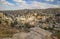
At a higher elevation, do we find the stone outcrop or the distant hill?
the distant hill

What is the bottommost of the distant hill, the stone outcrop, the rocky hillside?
the stone outcrop

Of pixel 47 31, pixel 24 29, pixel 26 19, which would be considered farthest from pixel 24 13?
pixel 47 31

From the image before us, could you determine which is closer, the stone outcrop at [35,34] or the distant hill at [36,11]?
the stone outcrop at [35,34]

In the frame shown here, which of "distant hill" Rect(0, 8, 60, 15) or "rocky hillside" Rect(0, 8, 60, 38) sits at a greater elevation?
"distant hill" Rect(0, 8, 60, 15)

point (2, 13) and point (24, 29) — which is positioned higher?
point (2, 13)

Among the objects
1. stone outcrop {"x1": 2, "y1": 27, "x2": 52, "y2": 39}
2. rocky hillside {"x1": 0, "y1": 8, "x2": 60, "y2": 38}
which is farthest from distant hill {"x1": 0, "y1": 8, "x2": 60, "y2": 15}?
stone outcrop {"x1": 2, "y1": 27, "x2": 52, "y2": 39}

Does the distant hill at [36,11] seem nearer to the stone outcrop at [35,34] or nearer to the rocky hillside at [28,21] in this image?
the rocky hillside at [28,21]

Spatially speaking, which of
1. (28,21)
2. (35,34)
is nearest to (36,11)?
(28,21)

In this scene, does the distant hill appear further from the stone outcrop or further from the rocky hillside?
the stone outcrop

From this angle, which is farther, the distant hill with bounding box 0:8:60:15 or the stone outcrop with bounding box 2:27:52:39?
the distant hill with bounding box 0:8:60:15

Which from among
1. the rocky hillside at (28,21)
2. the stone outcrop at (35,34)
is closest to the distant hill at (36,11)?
the rocky hillside at (28,21)

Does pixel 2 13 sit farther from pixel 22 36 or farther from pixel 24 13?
pixel 22 36
